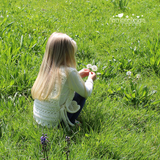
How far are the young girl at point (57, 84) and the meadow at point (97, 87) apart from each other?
148 millimetres

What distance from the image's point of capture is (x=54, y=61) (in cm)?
172

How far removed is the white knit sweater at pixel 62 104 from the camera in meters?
1.73

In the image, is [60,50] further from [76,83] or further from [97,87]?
[97,87]

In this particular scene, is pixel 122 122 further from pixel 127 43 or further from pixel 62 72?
pixel 127 43

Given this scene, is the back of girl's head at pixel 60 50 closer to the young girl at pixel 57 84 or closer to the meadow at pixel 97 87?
the young girl at pixel 57 84

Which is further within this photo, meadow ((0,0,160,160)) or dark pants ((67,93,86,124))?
dark pants ((67,93,86,124))

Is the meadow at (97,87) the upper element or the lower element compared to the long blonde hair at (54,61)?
lower

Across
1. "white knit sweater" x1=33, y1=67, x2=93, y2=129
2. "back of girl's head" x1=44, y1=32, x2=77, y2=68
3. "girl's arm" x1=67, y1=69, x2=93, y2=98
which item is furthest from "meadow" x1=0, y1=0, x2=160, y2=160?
"back of girl's head" x1=44, y1=32, x2=77, y2=68

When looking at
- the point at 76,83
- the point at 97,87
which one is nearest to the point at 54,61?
the point at 76,83

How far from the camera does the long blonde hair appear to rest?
167 centimetres

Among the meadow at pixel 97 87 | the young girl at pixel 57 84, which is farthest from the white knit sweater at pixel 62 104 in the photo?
the meadow at pixel 97 87

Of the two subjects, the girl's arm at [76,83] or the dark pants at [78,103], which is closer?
the girl's arm at [76,83]

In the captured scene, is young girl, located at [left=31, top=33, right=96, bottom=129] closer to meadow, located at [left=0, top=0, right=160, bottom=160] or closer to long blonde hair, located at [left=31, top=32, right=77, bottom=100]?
long blonde hair, located at [left=31, top=32, right=77, bottom=100]

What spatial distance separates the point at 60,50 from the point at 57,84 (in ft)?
1.04
